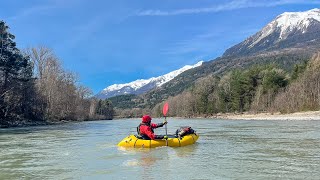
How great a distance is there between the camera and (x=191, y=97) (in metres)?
116

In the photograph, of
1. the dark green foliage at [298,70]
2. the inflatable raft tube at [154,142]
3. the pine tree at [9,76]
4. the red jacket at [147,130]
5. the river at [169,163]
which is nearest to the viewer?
the river at [169,163]

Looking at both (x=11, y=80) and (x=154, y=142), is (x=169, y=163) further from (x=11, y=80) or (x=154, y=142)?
(x=11, y=80)

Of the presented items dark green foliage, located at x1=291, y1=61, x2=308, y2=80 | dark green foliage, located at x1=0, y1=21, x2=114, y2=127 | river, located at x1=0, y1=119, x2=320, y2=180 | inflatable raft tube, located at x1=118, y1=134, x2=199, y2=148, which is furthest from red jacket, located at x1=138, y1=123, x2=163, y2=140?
dark green foliage, located at x1=291, y1=61, x2=308, y2=80

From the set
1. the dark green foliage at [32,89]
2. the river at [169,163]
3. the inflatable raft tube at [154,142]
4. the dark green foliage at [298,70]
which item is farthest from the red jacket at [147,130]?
the dark green foliage at [298,70]

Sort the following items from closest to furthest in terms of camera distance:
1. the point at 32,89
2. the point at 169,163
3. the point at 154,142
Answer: the point at 169,163, the point at 154,142, the point at 32,89

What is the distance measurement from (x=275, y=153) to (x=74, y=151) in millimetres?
10146

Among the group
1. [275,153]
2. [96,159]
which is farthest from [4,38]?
[275,153]

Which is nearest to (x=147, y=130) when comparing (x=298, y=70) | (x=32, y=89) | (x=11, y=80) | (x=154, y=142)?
(x=154, y=142)

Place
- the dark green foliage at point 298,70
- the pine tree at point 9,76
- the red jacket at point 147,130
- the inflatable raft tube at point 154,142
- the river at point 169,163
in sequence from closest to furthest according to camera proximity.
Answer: the river at point 169,163
the inflatable raft tube at point 154,142
the red jacket at point 147,130
the pine tree at point 9,76
the dark green foliage at point 298,70

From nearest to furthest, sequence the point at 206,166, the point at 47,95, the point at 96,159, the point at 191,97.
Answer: the point at 206,166
the point at 96,159
the point at 47,95
the point at 191,97

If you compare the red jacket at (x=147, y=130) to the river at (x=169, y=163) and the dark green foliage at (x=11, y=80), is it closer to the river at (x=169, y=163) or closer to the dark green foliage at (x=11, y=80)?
the river at (x=169, y=163)

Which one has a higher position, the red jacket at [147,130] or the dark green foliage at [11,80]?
the dark green foliage at [11,80]

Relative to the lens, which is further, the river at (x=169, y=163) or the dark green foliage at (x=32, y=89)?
the dark green foliage at (x=32, y=89)

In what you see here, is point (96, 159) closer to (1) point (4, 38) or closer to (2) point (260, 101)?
(1) point (4, 38)
